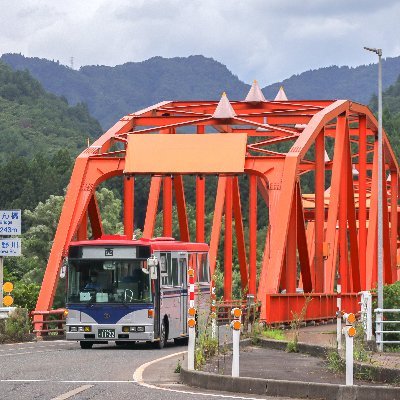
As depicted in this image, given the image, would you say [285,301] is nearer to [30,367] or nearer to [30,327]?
[30,327]

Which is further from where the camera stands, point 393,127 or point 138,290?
point 393,127

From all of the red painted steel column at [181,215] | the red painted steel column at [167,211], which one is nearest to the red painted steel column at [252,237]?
the red painted steel column at [167,211]

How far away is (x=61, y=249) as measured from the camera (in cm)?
3797

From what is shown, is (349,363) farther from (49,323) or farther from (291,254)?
(291,254)

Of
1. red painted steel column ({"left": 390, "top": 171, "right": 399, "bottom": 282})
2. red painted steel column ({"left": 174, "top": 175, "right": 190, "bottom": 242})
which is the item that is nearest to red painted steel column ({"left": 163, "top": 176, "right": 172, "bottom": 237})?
red painted steel column ({"left": 174, "top": 175, "right": 190, "bottom": 242})

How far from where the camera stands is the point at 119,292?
30.7 meters

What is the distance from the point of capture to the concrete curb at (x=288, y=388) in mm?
16000

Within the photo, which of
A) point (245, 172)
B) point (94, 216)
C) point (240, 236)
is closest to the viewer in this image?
point (245, 172)

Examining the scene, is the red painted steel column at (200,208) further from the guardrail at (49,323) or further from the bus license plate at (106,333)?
the bus license plate at (106,333)

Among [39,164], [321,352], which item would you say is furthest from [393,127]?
[321,352]

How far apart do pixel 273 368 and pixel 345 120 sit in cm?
2807

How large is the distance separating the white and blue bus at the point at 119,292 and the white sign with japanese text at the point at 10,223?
4.73 meters

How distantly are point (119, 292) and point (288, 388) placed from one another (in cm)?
1401

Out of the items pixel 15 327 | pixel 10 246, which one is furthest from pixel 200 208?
pixel 15 327
